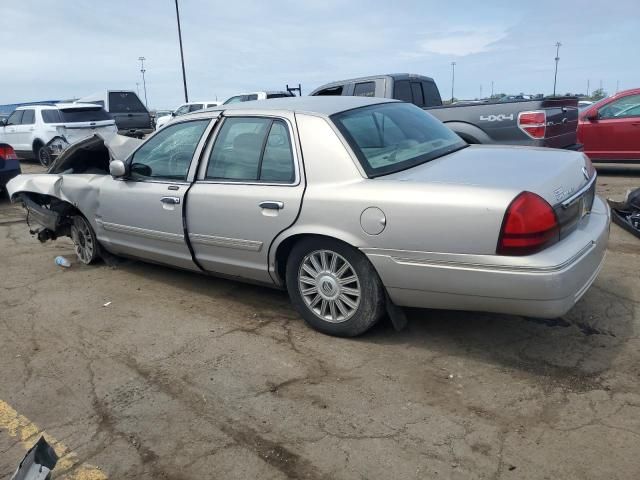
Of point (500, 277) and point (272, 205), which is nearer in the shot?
point (500, 277)

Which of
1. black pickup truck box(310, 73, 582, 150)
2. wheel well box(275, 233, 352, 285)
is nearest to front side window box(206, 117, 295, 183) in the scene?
wheel well box(275, 233, 352, 285)

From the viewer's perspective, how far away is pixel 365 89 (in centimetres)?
873

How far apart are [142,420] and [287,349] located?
1.05 metres

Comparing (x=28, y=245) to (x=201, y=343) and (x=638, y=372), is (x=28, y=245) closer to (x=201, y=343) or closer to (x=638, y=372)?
(x=201, y=343)

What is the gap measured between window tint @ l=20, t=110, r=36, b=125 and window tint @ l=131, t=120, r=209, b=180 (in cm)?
1196

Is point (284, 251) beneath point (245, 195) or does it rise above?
beneath

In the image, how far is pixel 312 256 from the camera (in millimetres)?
3658

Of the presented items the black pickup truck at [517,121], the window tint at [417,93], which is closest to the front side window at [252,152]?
the black pickup truck at [517,121]

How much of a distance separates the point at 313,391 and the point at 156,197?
221 cm

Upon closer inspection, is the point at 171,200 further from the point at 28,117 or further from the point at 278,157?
the point at 28,117

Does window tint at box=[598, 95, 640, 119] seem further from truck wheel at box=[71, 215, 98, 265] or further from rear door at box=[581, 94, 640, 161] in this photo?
truck wheel at box=[71, 215, 98, 265]

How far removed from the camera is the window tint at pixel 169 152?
4391 mm

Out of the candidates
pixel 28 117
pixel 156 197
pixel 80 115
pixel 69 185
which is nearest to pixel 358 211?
pixel 156 197

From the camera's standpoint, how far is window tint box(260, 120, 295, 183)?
12.3 ft
